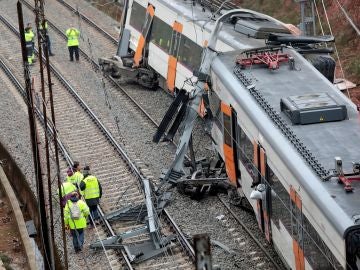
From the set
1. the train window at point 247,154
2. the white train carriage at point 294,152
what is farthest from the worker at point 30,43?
the train window at point 247,154

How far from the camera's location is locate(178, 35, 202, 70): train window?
23297 millimetres

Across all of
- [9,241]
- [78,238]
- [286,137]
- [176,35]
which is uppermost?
[286,137]

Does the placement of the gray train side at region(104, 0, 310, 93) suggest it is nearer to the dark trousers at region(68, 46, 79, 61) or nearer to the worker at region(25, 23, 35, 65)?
the dark trousers at region(68, 46, 79, 61)

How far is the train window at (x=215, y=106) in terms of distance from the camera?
1831cm

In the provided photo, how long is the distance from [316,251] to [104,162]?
35.0ft

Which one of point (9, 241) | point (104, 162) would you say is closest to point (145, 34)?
point (104, 162)

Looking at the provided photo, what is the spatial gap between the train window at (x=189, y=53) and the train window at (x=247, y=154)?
683 cm

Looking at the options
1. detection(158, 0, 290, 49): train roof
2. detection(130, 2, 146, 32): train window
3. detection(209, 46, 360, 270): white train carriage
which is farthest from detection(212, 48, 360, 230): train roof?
detection(130, 2, 146, 32): train window

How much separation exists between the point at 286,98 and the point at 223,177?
15.6 feet

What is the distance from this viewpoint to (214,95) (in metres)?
18.6

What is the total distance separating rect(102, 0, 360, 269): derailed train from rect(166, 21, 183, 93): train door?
1542 millimetres

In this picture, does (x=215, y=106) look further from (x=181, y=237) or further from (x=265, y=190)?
(x=265, y=190)

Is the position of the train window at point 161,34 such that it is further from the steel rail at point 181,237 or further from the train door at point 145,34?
the steel rail at point 181,237

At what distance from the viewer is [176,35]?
24.9 m
